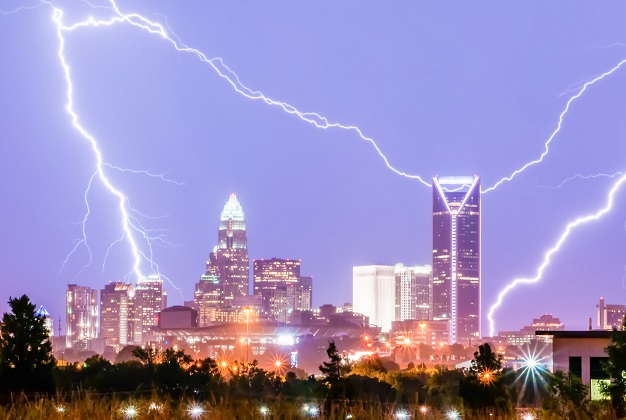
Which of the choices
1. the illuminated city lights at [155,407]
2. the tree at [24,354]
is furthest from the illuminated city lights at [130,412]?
the tree at [24,354]

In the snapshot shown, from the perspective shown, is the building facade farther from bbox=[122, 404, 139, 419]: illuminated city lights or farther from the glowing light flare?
bbox=[122, 404, 139, 419]: illuminated city lights

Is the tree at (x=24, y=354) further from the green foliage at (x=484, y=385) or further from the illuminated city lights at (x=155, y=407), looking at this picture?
the illuminated city lights at (x=155, y=407)

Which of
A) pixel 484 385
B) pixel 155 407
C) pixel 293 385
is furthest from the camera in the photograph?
pixel 293 385

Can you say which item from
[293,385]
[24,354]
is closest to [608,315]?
[293,385]

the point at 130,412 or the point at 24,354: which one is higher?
the point at 24,354

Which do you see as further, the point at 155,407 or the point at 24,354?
the point at 24,354

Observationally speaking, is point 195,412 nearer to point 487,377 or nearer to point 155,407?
point 155,407

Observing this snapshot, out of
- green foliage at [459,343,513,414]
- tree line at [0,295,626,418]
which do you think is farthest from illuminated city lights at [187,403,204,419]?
green foliage at [459,343,513,414]

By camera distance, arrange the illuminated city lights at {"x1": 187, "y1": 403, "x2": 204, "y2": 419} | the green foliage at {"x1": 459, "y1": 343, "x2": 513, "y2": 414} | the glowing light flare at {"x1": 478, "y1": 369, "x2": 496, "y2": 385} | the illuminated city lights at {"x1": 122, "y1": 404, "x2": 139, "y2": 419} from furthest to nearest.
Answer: the glowing light flare at {"x1": 478, "y1": 369, "x2": 496, "y2": 385}
the green foliage at {"x1": 459, "y1": 343, "x2": 513, "y2": 414}
the illuminated city lights at {"x1": 187, "y1": 403, "x2": 204, "y2": 419}
the illuminated city lights at {"x1": 122, "y1": 404, "x2": 139, "y2": 419}

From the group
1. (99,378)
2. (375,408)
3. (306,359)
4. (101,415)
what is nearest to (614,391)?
(375,408)
